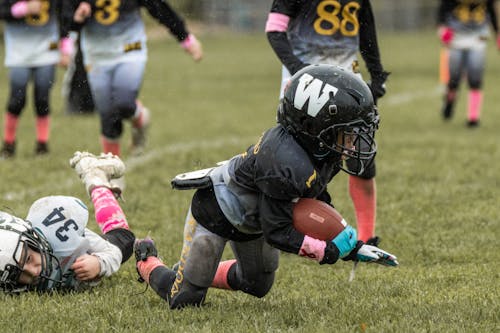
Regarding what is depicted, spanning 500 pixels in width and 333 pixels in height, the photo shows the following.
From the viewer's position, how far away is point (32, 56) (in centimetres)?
902

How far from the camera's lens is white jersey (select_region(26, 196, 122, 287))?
4.70m

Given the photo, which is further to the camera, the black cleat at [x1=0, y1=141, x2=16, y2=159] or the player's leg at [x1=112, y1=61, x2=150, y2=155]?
the black cleat at [x1=0, y1=141, x2=16, y2=159]

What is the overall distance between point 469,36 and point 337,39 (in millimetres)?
6329

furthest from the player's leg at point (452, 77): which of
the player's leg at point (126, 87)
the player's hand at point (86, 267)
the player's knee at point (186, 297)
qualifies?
the player's knee at point (186, 297)

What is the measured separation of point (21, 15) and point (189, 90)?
8.06m

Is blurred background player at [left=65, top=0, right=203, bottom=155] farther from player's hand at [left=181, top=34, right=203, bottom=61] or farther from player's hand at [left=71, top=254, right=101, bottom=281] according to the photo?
player's hand at [left=71, top=254, right=101, bottom=281]

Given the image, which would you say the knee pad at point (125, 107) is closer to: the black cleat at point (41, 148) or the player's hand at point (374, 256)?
the black cleat at point (41, 148)

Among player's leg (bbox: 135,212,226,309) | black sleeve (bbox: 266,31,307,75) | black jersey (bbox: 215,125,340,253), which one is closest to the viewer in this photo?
black jersey (bbox: 215,125,340,253)

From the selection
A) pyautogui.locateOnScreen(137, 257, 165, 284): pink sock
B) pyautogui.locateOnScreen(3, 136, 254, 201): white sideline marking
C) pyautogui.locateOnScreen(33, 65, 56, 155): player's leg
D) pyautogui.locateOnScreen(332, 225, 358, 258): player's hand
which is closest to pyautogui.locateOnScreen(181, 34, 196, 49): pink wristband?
pyautogui.locateOnScreen(3, 136, 254, 201): white sideline marking

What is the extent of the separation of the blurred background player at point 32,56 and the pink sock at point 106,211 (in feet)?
13.4

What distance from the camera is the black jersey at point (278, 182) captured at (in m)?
3.90

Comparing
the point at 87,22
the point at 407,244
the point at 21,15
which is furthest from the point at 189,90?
the point at 407,244

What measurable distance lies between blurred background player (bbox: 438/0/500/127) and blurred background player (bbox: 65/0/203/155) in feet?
16.5

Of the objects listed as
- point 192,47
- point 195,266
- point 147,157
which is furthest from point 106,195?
point 147,157
